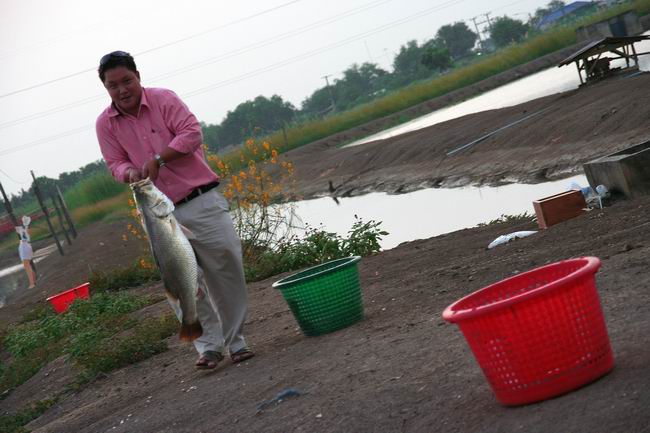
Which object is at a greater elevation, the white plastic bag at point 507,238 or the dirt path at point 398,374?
the dirt path at point 398,374

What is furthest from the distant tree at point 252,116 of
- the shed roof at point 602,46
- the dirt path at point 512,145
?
the shed roof at point 602,46

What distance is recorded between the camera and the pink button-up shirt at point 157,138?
25.1 feet

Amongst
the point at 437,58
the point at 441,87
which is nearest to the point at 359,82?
the point at 437,58

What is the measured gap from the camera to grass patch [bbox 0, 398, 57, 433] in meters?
9.65

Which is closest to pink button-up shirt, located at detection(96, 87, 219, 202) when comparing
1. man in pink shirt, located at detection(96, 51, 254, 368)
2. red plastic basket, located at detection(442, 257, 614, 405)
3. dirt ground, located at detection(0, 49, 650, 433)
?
man in pink shirt, located at detection(96, 51, 254, 368)

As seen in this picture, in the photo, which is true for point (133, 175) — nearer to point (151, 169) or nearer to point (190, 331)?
point (151, 169)

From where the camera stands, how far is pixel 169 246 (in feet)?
23.2

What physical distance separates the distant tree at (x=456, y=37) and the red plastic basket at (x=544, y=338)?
6668 inches

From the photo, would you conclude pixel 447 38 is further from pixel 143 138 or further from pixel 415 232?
pixel 143 138

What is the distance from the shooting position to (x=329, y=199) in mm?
36719

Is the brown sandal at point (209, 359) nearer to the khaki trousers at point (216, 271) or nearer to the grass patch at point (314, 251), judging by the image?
A: the khaki trousers at point (216, 271)

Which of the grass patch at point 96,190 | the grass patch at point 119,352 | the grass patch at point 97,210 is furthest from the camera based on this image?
the grass patch at point 96,190

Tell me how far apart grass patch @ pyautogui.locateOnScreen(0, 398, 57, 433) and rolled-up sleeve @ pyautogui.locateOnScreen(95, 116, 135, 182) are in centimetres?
298

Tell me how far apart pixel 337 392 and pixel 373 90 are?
164 meters
